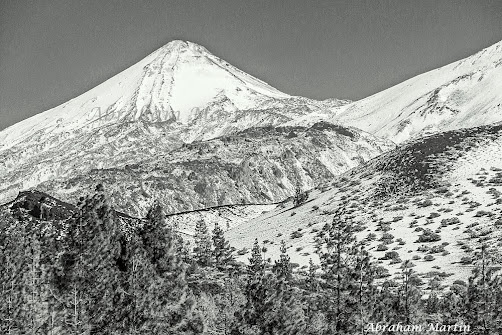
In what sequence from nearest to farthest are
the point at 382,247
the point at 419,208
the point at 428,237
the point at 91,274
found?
the point at 91,274 < the point at 428,237 < the point at 382,247 < the point at 419,208

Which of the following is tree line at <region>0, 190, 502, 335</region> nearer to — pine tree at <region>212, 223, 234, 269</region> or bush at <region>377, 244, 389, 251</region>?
bush at <region>377, 244, 389, 251</region>

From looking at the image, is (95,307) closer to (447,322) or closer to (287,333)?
(287,333)

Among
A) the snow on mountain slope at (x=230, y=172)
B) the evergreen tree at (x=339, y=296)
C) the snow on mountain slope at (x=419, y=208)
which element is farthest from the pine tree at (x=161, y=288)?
the snow on mountain slope at (x=230, y=172)

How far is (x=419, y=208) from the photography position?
227ft

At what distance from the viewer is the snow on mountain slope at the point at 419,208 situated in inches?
2186

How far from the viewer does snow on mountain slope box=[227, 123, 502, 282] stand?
5553cm

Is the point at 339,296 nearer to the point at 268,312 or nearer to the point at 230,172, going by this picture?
the point at 268,312

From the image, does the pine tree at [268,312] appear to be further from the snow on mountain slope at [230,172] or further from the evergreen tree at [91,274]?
the snow on mountain slope at [230,172]

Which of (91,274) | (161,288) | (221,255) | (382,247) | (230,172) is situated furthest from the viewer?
(230,172)

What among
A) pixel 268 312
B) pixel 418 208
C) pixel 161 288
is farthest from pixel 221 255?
pixel 161 288

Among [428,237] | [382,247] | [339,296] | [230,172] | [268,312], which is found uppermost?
[230,172]

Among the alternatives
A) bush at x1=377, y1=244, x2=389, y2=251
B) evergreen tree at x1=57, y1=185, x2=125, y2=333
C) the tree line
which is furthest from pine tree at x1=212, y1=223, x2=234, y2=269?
evergreen tree at x1=57, y1=185, x2=125, y2=333

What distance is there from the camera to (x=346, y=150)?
174m

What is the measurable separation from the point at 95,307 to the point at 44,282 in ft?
11.7
